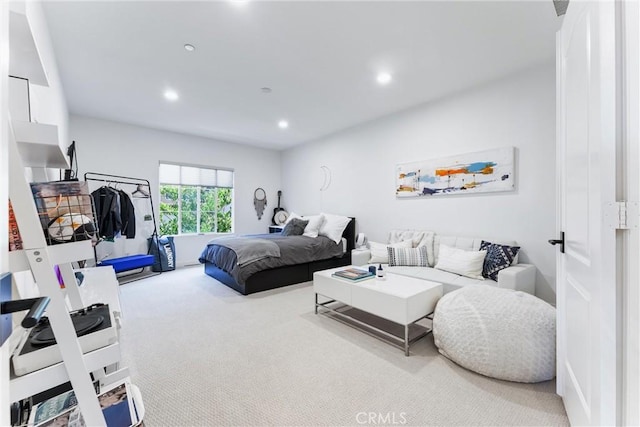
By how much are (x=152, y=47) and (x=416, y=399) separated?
3.65 meters

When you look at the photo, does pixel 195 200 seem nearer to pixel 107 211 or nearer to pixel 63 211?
pixel 107 211

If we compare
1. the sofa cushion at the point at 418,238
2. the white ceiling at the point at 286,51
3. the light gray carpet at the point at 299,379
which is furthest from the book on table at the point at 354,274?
the white ceiling at the point at 286,51

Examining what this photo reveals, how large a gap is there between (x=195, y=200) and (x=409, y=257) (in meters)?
4.56

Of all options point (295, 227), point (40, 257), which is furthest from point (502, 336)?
point (295, 227)

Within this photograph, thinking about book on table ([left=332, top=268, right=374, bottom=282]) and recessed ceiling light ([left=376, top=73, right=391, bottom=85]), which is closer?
book on table ([left=332, top=268, right=374, bottom=282])

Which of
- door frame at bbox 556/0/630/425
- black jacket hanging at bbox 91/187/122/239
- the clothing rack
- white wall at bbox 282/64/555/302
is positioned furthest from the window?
door frame at bbox 556/0/630/425

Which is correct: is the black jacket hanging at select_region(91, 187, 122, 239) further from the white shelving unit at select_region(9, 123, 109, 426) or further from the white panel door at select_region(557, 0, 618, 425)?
the white panel door at select_region(557, 0, 618, 425)

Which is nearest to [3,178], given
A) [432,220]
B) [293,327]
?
[293,327]

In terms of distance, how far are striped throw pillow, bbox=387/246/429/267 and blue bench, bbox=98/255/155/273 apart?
12.9 ft

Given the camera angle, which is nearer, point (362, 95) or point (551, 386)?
Result: point (551, 386)

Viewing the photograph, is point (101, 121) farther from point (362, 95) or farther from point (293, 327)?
point (293, 327)

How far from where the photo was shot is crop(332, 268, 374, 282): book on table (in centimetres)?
264

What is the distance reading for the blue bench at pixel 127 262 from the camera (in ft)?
13.5

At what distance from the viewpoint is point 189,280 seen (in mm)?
4344
